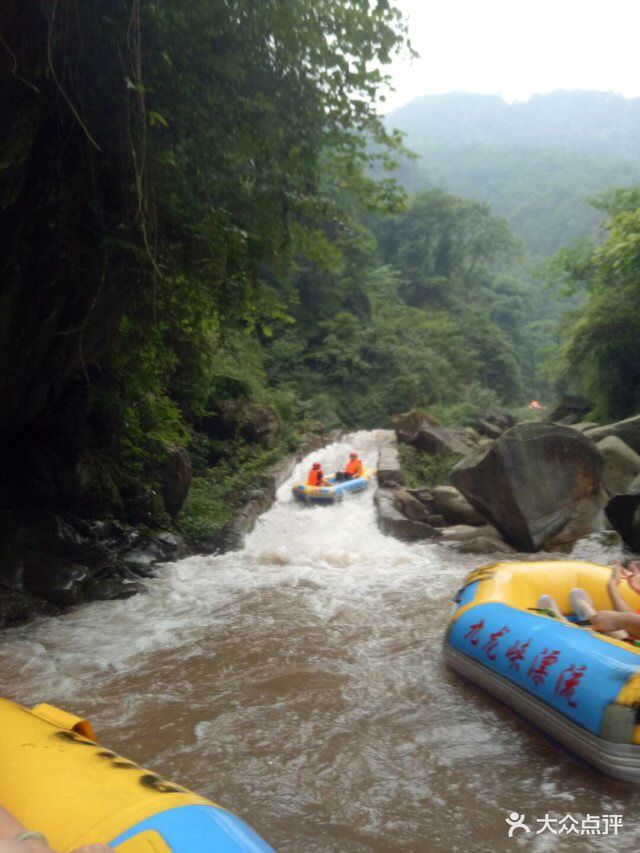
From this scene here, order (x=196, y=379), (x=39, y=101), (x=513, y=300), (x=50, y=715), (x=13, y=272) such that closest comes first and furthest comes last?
(x=50, y=715)
(x=39, y=101)
(x=13, y=272)
(x=196, y=379)
(x=513, y=300)

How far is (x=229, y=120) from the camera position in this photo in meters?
4.97

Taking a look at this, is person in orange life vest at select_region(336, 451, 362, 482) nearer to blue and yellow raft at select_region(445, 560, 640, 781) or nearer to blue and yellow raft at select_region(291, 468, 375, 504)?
blue and yellow raft at select_region(291, 468, 375, 504)

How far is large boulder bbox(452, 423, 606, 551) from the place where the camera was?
8.38m

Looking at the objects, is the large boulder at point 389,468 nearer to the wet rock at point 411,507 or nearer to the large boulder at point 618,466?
the wet rock at point 411,507

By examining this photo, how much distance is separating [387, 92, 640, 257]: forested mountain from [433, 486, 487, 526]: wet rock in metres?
19.4

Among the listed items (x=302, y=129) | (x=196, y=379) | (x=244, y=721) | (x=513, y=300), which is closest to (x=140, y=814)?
(x=244, y=721)

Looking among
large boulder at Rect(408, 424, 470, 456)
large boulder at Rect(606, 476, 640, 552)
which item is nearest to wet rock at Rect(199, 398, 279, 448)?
large boulder at Rect(408, 424, 470, 456)

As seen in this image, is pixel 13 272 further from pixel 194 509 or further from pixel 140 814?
pixel 194 509

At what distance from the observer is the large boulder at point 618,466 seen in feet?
30.4

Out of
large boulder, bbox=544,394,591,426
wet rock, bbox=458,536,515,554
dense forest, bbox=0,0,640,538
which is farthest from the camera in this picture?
large boulder, bbox=544,394,591,426

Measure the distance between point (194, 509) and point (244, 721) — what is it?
5.75 m

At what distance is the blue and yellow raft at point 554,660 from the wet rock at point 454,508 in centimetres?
440

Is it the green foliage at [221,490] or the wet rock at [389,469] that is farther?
the wet rock at [389,469]

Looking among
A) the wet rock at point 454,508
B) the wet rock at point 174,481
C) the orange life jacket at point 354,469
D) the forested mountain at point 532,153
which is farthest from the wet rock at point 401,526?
the forested mountain at point 532,153
